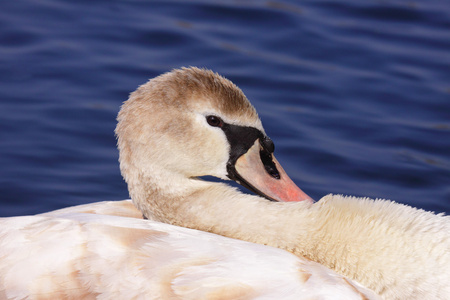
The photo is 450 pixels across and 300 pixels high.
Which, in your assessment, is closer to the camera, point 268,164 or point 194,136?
point 194,136

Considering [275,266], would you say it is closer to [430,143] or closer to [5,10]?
[430,143]

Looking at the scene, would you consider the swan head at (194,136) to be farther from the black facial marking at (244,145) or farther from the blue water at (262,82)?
the blue water at (262,82)

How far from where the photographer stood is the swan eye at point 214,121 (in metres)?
3.75

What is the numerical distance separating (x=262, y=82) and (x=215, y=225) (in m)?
3.87

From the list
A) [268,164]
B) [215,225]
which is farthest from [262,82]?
[215,225]

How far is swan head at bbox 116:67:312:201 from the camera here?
361 cm

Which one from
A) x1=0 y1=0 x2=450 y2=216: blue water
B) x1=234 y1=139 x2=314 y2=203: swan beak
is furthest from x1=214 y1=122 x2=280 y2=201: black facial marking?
x1=0 y1=0 x2=450 y2=216: blue water

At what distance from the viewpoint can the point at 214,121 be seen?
376 centimetres

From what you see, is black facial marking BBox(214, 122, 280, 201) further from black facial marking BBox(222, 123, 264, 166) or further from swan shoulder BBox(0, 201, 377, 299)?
swan shoulder BBox(0, 201, 377, 299)

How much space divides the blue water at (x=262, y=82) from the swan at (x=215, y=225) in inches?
78.4

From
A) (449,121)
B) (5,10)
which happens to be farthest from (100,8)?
(449,121)

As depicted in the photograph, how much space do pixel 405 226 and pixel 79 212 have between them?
1.52 meters

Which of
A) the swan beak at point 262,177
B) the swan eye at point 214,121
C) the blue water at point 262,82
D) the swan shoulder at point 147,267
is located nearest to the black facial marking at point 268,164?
the swan beak at point 262,177

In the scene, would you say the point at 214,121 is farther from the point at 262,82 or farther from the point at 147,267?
the point at 262,82
